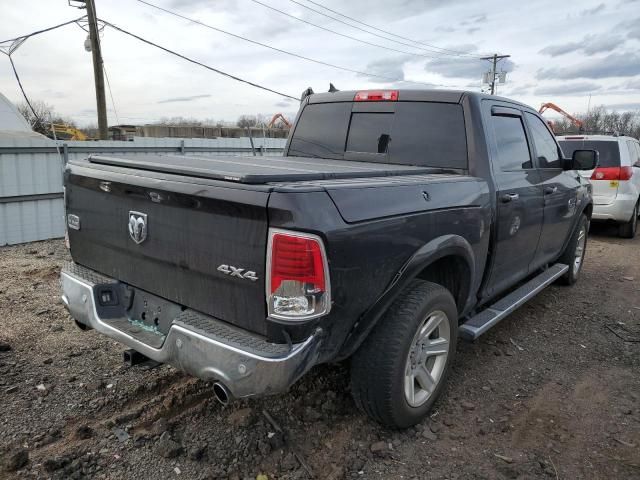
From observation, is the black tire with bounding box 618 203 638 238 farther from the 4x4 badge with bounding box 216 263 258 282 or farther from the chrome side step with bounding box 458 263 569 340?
the 4x4 badge with bounding box 216 263 258 282

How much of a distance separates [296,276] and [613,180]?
839cm

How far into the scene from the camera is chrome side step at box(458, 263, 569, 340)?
3.41 m

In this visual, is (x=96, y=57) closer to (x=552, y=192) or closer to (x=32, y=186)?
(x=32, y=186)

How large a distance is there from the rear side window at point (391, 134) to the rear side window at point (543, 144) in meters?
1.23

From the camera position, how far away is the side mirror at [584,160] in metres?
4.84

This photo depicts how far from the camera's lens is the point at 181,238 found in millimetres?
2494

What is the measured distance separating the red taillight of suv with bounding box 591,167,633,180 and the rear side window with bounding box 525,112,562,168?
14.7 ft

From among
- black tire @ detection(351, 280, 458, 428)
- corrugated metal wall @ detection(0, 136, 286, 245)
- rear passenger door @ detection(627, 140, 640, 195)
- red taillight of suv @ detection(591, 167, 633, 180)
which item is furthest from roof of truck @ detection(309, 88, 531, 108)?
rear passenger door @ detection(627, 140, 640, 195)

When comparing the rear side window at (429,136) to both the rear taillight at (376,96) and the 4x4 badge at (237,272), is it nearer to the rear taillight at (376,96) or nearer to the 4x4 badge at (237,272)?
the rear taillight at (376,96)

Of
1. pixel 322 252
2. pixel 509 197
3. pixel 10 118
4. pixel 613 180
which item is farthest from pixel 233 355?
pixel 10 118

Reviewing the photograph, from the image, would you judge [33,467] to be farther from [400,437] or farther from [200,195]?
[400,437]

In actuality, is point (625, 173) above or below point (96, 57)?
below

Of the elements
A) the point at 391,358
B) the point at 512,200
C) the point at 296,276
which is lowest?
the point at 391,358

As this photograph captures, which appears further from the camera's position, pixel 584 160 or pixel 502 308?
pixel 584 160
